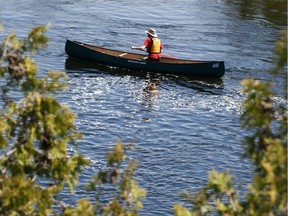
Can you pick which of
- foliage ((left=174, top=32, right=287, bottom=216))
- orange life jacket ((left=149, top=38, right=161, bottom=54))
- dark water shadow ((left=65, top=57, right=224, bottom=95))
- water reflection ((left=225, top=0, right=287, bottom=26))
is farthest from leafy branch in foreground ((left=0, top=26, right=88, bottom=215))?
water reflection ((left=225, top=0, right=287, bottom=26))

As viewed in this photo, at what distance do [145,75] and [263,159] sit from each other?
26.2m

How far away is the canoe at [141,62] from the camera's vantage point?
3266cm

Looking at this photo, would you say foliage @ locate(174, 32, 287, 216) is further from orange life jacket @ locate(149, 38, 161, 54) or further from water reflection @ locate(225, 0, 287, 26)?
water reflection @ locate(225, 0, 287, 26)

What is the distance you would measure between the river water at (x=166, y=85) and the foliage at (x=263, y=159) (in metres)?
4.78

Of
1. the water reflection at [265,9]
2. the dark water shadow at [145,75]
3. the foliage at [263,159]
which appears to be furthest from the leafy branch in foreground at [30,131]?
the water reflection at [265,9]

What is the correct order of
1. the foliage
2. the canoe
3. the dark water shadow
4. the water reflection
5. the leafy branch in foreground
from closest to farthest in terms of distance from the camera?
the foliage, the leafy branch in foreground, the dark water shadow, the canoe, the water reflection

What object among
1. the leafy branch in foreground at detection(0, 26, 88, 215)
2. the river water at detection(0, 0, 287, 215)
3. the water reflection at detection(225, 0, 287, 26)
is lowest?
the river water at detection(0, 0, 287, 215)

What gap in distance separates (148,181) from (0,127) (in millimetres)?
13012

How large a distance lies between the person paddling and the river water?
1253 mm

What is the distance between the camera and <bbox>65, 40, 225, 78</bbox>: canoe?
107 feet

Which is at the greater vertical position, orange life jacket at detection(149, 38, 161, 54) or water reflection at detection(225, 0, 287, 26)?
water reflection at detection(225, 0, 287, 26)

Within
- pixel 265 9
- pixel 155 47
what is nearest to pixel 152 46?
pixel 155 47

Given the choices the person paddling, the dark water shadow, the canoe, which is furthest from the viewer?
the person paddling

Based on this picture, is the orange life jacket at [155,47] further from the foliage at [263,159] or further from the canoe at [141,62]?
the foliage at [263,159]
